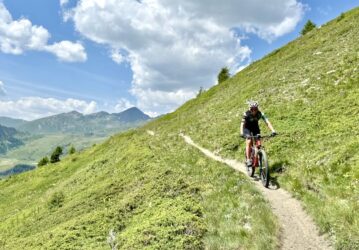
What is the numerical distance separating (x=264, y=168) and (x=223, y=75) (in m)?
76.7

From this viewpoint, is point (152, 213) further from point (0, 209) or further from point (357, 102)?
point (0, 209)

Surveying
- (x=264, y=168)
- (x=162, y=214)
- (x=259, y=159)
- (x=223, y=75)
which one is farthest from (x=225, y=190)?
(x=223, y=75)

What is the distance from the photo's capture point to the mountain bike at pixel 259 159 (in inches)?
675

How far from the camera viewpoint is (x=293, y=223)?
12.2m

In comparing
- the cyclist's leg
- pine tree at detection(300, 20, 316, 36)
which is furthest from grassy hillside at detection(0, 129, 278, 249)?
pine tree at detection(300, 20, 316, 36)

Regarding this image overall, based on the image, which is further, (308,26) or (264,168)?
(308,26)

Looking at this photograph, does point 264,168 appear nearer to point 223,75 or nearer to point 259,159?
point 259,159

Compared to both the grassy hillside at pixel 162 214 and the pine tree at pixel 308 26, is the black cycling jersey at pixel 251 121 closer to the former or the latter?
the grassy hillside at pixel 162 214

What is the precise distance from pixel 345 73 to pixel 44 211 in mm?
27108

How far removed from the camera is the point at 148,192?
18422 millimetres

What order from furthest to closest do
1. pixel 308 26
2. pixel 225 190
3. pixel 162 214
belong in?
pixel 308 26 → pixel 225 190 → pixel 162 214

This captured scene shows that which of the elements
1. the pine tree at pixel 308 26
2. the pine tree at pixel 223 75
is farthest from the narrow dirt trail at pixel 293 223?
the pine tree at pixel 223 75

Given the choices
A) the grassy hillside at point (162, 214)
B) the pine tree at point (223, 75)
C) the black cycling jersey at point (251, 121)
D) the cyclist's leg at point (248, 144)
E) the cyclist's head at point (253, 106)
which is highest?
the pine tree at point (223, 75)

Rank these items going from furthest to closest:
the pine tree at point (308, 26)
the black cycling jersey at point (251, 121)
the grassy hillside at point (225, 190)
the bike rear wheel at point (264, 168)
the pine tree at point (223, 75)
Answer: the pine tree at point (223, 75), the pine tree at point (308, 26), the black cycling jersey at point (251, 121), the bike rear wheel at point (264, 168), the grassy hillside at point (225, 190)
